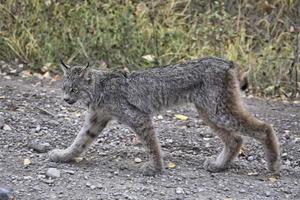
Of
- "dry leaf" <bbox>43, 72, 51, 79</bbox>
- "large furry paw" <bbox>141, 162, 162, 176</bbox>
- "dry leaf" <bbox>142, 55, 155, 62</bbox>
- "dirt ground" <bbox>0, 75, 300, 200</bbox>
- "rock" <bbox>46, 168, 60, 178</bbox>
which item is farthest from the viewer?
"dry leaf" <bbox>142, 55, 155, 62</bbox>

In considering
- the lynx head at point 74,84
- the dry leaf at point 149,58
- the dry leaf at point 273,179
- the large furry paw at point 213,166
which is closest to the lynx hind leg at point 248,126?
the dry leaf at point 273,179

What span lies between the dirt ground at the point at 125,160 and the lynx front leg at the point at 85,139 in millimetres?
96

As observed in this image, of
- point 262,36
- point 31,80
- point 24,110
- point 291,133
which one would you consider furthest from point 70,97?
point 262,36

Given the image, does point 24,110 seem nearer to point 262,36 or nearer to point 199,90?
A: point 199,90

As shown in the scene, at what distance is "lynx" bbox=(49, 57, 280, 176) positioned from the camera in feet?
18.4

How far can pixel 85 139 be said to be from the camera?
5.80 meters

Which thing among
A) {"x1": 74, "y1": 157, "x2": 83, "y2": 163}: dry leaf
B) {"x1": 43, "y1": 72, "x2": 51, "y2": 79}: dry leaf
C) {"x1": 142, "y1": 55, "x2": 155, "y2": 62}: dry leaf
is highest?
{"x1": 74, "y1": 157, "x2": 83, "y2": 163}: dry leaf

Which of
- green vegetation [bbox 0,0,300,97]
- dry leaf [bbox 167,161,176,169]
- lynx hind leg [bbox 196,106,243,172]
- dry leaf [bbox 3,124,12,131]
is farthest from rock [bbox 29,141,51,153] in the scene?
green vegetation [bbox 0,0,300,97]

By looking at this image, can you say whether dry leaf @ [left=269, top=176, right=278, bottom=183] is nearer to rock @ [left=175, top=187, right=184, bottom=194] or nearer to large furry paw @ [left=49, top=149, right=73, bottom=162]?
rock @ [left=175, top=187, right=184, bottom=194]

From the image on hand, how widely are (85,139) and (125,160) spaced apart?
13.8 inches

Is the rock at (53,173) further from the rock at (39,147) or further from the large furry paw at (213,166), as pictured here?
the large furry paw at (213,166)

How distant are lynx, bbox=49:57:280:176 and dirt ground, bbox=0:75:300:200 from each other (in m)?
0.16

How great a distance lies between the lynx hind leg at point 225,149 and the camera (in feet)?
18.9

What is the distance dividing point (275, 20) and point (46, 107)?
12.7ft
